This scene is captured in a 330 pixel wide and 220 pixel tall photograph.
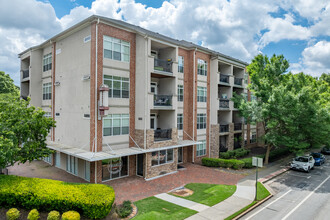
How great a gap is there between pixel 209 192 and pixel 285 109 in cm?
1180

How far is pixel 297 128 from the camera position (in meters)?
20.7

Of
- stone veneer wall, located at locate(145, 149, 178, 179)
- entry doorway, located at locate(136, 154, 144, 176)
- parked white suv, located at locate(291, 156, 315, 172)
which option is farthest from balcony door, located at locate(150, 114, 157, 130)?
parked white suv, located at locate(291, 156, 315, 172)

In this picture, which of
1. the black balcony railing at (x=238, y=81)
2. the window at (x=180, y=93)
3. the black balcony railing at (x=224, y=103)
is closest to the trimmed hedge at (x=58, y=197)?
the window at (x=180, y=93)

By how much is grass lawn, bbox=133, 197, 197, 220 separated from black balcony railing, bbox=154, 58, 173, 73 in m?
11.0

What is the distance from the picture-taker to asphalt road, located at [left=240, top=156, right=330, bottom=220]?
11750mm

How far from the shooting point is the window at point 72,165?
1786 cm

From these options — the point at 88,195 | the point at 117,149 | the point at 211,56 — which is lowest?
the point at 88,195

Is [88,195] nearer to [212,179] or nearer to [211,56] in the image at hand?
[212,179]

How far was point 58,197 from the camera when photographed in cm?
1061

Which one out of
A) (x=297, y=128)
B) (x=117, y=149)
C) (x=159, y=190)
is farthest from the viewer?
(x=297, y=128)

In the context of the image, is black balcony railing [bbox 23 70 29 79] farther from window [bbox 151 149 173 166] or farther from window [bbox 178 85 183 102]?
window [bbox 151 149 173 166]

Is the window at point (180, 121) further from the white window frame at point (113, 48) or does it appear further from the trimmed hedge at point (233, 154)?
the white window frame at point (113, 48)

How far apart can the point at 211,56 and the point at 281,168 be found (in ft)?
47.9

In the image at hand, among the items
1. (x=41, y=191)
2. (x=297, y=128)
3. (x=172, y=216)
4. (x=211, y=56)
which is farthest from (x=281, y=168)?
(x=41, y=191)
